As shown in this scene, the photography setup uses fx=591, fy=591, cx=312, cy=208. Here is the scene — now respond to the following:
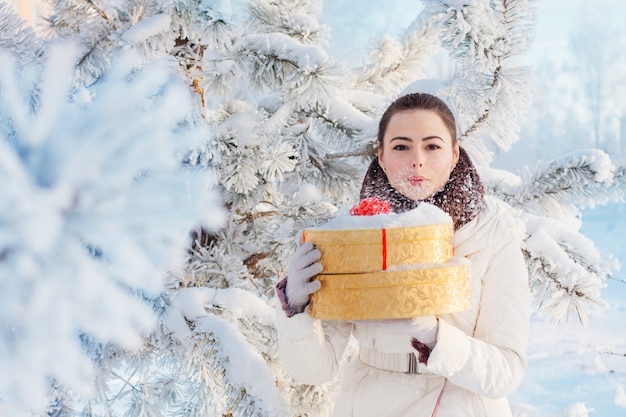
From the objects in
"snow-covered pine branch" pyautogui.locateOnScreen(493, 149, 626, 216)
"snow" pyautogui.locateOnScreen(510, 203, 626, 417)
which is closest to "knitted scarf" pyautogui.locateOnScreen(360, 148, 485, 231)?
"snow-covered pine branch" pyautogui.locateOnScreen(493, 149, 626, 216)

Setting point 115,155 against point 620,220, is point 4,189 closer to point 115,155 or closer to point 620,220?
point 115,155

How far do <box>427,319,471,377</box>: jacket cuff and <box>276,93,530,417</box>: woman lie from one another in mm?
13

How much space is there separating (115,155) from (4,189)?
42 mm

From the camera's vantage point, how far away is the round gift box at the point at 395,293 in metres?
0.67

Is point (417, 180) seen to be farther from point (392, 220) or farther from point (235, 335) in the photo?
point (235, 335)

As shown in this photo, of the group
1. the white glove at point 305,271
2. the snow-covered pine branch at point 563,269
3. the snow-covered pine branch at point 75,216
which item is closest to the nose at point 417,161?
the white glove at point 305,271

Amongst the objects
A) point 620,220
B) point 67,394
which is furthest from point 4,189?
point 620,220

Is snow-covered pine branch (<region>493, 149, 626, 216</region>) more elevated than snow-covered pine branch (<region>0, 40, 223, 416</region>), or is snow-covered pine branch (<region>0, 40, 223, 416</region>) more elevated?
snow-covered pine branch (<region>0, 40, 223, 416</region>)

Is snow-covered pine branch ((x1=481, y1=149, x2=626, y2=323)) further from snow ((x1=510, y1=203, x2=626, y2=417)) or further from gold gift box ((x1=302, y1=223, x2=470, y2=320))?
snow ((x1=510, y1=203, x2=626, y2=417))

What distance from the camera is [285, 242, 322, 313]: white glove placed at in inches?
27.9

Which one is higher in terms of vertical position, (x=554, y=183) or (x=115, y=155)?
(x=115, y=155)

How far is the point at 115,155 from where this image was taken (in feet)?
0.77

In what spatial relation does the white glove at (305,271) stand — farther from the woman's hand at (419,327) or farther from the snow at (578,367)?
the snow at (578,367)

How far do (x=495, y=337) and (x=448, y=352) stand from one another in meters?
0.12
